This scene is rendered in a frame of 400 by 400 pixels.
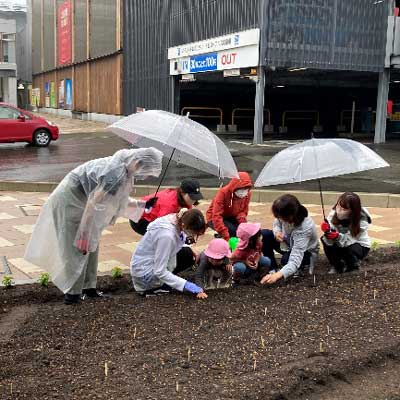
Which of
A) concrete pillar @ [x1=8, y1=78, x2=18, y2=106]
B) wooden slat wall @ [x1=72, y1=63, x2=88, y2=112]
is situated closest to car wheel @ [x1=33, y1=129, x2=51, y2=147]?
wooden slat wall @ [x1=72, y1=63, x2=88, y2=112]

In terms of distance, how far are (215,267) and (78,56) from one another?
3775 cm

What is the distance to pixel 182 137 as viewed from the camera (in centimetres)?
515

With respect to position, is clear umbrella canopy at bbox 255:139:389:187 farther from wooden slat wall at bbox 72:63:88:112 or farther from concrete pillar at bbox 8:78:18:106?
concrete pillar at bbox 8:78:18:106

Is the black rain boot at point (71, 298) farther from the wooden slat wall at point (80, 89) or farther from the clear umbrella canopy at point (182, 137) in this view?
the wooden slat wall at point (80, 89)

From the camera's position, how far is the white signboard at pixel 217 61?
64.2 ft

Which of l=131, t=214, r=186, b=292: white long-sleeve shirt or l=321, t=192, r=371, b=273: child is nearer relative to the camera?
l=131, t=214, r=186, b=292: white long-sleeve shirt

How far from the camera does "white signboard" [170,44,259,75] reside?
1958 cm

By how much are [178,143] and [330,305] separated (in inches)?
73.4

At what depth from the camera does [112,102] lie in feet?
111

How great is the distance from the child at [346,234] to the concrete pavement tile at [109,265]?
6.66 ft

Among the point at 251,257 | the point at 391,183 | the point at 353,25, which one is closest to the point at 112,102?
the point at 353,25

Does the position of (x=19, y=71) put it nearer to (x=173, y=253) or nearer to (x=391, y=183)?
(x=391, y=183)

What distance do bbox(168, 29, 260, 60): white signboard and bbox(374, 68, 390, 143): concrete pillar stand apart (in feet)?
17.2

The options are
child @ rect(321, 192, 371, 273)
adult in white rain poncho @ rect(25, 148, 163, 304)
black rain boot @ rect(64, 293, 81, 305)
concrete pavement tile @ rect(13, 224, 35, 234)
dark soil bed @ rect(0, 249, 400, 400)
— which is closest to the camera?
dark soil bed @ rect(0, 249, 400, 400)
